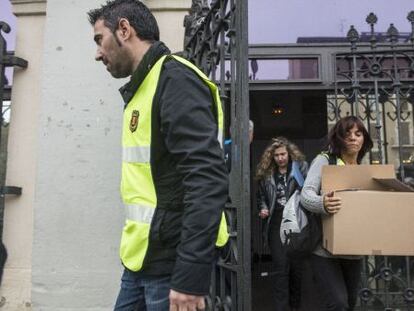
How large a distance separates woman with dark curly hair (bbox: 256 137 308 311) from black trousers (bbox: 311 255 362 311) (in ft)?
4.63

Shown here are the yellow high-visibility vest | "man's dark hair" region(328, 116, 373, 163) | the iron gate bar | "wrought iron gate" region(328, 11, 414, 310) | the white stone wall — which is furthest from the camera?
"wrought iron gate" region(328, 11, 414, 310)

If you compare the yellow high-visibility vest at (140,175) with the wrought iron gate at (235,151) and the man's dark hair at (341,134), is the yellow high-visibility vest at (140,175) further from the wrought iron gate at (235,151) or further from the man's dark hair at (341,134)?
the man's dark hair at (341,134)

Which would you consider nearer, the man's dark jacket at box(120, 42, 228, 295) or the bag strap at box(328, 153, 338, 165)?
the man's dark jacket at box(120, 42, 228, 295)

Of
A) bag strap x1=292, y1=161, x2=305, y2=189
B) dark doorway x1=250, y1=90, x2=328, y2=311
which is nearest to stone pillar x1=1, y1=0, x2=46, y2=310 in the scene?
bag strap x1=292, y1=161, x2=305, y2=189

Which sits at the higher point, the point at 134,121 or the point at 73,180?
the point at 134,121

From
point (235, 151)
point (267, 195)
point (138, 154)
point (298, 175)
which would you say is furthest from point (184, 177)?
point (267, 195)

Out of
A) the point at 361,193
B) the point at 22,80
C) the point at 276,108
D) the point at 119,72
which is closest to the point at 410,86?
the point at 361,193

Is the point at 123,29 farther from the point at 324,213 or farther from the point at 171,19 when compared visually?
the point at 171,19

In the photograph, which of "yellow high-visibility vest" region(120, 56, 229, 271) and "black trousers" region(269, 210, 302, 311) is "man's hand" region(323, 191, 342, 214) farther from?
"black trousers" region(269, 210, 302, 311)

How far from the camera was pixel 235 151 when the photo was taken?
244 centimetres

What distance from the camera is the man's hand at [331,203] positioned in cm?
315

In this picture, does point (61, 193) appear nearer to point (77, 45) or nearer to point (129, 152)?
point (77, 45)

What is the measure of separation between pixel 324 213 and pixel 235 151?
1.14 m

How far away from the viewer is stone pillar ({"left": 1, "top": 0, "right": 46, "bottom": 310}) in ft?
12.9
